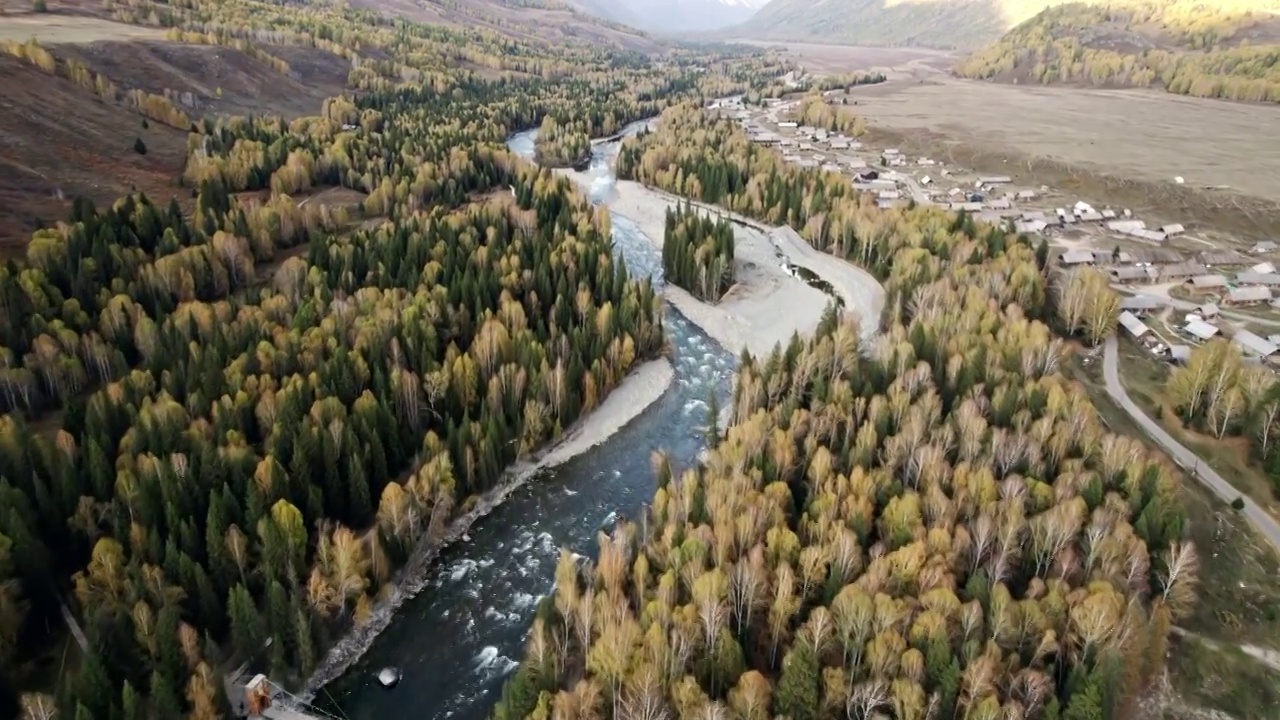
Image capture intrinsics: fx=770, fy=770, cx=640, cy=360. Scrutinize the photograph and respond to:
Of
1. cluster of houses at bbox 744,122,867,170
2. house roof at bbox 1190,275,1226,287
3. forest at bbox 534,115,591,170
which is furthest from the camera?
cluster of houses at bbox 744,122,867,170

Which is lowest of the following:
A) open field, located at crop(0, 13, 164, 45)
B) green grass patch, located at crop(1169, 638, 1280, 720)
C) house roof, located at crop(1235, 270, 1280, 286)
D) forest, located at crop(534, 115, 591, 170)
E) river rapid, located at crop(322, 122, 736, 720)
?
river rapid, located at crop(322, 122, 736, 720)

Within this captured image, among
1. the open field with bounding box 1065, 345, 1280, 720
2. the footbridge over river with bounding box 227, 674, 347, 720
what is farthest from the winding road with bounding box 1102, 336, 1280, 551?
the footbridge over river with bounding box 227, 674, 347, 720

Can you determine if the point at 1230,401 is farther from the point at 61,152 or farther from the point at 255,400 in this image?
the point at 61,152

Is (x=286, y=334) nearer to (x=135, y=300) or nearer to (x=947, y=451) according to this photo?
(x=135, y=300)

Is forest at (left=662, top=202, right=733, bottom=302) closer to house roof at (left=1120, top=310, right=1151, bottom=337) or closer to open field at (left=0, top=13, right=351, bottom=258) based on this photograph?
house roof at (left=1120, top=310, right=1151, bottom=337)

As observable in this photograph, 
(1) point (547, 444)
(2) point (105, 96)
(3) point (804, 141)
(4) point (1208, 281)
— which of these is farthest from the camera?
(3) point (804, 141)

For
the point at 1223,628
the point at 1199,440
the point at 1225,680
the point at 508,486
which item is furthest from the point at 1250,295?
the point at 508,486

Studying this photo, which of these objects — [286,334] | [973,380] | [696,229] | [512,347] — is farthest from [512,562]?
[696,229]
